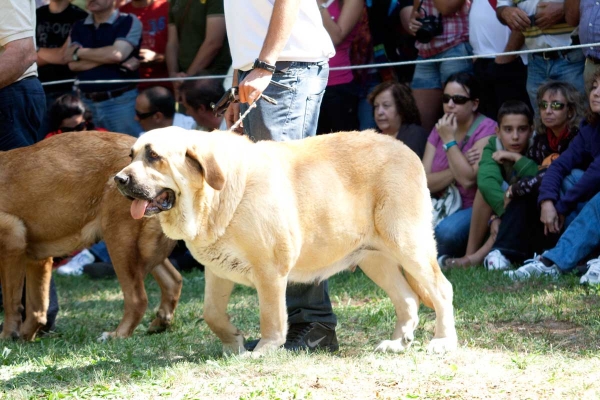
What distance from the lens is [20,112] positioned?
22.6 ft

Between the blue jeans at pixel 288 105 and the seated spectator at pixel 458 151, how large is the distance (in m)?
3.72

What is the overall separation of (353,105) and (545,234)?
9.44 ft

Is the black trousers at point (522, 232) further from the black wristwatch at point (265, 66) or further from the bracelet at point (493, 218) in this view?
the black wristwatch at point (265, 66)

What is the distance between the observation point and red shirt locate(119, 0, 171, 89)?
11.4 meters

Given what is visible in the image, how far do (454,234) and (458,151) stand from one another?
0.82 m

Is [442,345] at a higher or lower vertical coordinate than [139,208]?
lower

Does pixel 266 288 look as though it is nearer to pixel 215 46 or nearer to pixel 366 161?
pixel 366 161

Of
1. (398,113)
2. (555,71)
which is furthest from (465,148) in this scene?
(555,71)

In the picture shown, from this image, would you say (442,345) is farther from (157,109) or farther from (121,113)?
(121,113)

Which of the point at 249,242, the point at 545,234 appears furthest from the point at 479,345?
the point at 545,234

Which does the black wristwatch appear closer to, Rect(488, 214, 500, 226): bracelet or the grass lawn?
the grass lawn

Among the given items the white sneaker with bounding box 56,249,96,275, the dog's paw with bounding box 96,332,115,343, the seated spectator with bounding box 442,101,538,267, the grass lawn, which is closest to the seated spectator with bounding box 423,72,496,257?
the seated spectator with bounding box 442,101,538,267

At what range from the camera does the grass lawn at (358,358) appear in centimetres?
446

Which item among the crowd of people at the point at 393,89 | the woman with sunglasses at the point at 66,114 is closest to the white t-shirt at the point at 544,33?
the crowd of people at the point at 393,89
